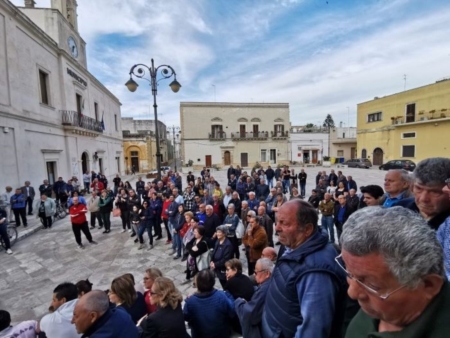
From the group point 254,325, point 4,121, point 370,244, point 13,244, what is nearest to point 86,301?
point 254,325

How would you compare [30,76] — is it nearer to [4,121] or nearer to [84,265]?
[4,121]

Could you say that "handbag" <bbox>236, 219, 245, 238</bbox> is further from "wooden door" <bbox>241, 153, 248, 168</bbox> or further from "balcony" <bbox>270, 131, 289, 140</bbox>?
"balcony" <bbox>270, 131, 289, 140</bbox>

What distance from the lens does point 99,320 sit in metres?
2.07

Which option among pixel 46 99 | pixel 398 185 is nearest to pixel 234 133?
pixel 46 99

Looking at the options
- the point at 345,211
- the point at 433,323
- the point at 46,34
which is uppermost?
the point at 46,34

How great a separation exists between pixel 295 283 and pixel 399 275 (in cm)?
76

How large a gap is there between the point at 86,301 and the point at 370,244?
2.32 metres

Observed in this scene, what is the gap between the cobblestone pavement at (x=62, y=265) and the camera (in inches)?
185

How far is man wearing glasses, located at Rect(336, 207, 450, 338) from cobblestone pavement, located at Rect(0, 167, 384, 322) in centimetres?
435

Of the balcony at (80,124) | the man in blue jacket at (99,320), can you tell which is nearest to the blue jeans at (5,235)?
the man in blue jacket at (99,320)

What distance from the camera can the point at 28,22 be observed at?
460 inches

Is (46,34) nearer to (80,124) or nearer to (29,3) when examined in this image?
(29,3)

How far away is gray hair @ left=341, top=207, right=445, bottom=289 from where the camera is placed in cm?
84

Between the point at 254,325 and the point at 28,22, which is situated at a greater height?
the point at 28,22
